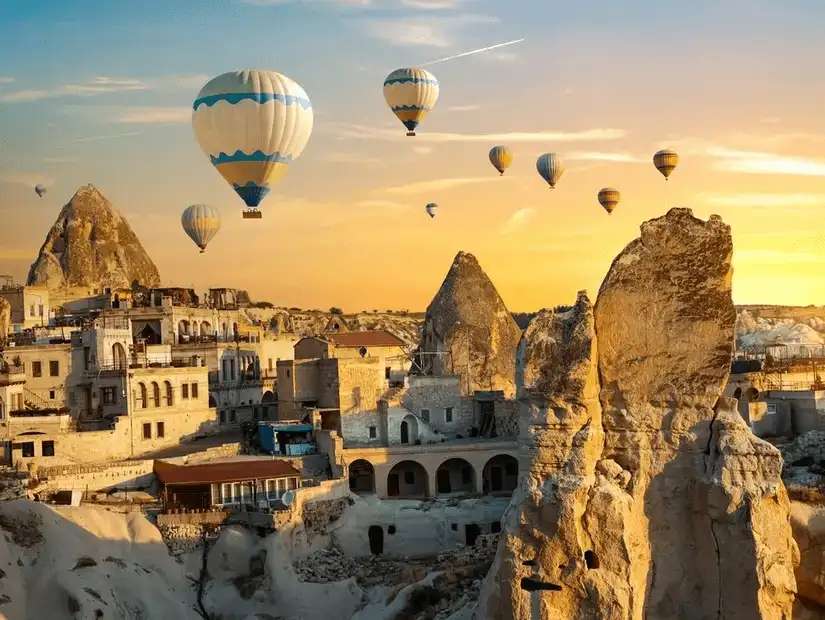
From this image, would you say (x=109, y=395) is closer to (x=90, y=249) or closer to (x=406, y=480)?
(x=406, y=480)

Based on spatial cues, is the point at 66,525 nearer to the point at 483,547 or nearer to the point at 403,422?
the point at 483,547

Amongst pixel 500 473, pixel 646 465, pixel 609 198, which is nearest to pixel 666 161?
pixel 609 198

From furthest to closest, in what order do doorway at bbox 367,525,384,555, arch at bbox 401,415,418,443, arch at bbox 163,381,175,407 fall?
arch at bbox 163,381,175,407
arch at bbox 401,415,418,443
doorway at bbox 367,525,384,555

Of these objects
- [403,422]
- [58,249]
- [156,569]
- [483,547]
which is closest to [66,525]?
[156,569]

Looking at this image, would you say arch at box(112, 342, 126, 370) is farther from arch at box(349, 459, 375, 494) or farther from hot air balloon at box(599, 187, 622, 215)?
hot air balloon at box(599, 187, 622, 215)

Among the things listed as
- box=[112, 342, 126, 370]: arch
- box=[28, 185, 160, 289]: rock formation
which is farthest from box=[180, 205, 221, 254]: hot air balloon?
box=[28, 185, 160, 289]: rock formation

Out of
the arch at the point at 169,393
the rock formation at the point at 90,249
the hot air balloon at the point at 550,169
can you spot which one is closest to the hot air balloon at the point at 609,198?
the hot air balloon at the point at 550,169
